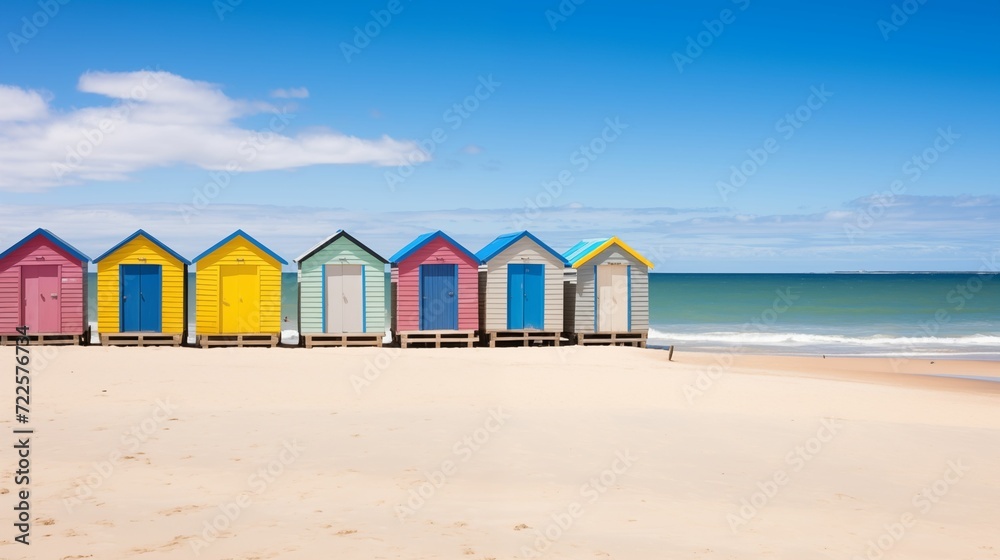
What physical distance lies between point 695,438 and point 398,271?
10913mm

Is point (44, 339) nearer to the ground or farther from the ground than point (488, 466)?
farther from the ground

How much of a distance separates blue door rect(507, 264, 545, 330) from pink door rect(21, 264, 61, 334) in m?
10.5

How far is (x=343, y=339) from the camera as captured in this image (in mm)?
19891

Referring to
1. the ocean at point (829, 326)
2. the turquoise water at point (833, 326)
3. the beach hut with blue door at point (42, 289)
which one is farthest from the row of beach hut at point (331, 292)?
the turquoise water at point (833, 326)

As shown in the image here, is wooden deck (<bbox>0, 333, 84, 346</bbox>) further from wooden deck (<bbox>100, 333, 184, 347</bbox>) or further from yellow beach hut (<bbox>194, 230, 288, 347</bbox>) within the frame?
yellow beach hut (<bbox>194, 230, 288, 347</bbox>)

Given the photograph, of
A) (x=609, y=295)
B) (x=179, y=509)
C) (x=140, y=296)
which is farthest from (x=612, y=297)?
(x=179, y=509)

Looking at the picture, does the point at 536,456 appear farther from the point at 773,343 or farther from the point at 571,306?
the point at 773,343

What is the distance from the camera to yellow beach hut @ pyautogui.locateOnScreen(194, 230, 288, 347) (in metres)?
19.1

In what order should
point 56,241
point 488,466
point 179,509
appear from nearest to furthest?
1. point 179,509
2. point 488,466
3. point 56,241

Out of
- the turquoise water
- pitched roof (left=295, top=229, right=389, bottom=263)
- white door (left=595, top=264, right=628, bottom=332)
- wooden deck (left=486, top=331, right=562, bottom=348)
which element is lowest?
the turquoise water

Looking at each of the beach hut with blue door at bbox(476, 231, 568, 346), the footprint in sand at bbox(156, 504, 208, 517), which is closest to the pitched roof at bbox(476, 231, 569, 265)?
the beach hut with blue door at bbox(476, 231, 568, 346)

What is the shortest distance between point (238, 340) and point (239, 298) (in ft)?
3.19

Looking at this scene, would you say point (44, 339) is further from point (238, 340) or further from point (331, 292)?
point (331, 292)

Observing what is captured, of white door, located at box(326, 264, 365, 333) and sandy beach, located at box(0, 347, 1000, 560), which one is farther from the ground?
white door, located at box(326, 264, 365, 333)
